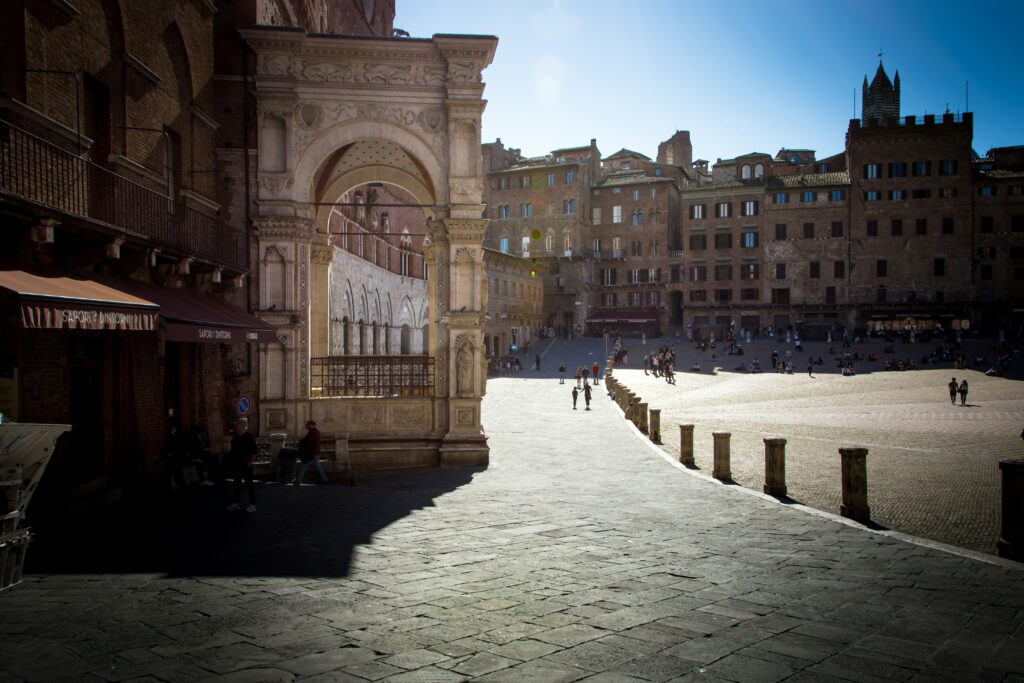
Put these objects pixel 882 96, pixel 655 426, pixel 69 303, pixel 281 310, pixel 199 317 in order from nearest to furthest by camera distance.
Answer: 1. pixel 69 303
2. pixel 199 317
3. pixel 281 310
4. pixel 655 426
5. pixel 882 96

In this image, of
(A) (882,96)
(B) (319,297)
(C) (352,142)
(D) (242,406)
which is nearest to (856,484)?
(D) (242,406)

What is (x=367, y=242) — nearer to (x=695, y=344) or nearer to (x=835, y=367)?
(x=835, y=367)

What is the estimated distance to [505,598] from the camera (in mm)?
6488

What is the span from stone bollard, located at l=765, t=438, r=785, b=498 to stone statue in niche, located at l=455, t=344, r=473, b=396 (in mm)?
6325

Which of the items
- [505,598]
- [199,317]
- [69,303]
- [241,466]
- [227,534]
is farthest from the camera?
[199,317]

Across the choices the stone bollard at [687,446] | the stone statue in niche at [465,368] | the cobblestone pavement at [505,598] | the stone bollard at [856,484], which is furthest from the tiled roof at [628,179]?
the cobblestone pavement at [505,598]

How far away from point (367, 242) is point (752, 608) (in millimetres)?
30860

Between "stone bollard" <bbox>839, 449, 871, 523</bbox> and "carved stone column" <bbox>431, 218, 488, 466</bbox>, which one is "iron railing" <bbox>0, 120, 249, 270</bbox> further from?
"stone bollard" <bbox>839, 449, 871, 523</bbox>

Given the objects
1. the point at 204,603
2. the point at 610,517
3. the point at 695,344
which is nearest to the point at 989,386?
the point at 695,344

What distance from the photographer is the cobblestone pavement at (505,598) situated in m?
5.09

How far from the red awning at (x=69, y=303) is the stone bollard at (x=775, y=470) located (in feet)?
30.9

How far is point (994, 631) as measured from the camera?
19.1 feet

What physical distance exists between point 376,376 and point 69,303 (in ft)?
28.4

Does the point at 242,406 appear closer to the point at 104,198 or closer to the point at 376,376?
the point at 376,376
